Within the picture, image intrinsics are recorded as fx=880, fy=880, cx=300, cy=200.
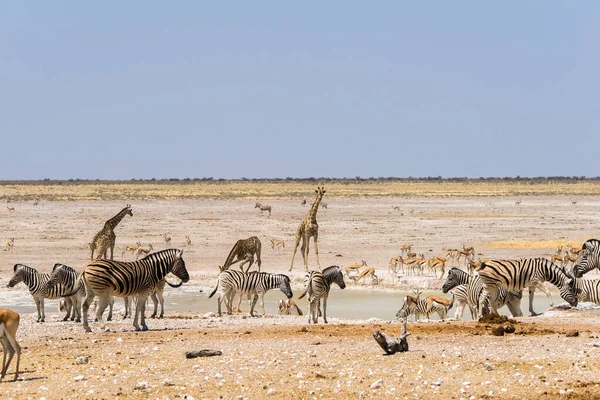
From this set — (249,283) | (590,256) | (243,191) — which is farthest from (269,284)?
(243,191)

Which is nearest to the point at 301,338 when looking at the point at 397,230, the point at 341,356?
the point at 341,356

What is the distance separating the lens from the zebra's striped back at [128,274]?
14.6m

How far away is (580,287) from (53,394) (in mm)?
10908

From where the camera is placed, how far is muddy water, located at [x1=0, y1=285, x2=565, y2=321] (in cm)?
2050

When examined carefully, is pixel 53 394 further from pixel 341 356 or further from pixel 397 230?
pixel 397 230

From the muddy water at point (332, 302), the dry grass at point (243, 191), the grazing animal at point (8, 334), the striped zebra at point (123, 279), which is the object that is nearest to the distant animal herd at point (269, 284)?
the striped zebra at point (123, 279)

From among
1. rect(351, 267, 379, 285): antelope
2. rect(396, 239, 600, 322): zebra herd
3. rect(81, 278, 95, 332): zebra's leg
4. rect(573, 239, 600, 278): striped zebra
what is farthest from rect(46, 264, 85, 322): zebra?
rect(573, 239, 600, 278): striped zebra

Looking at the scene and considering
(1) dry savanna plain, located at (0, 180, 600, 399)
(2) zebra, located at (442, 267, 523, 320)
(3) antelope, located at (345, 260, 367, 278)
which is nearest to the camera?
(1) dry savanna plain, located at (0, 180, 600, 399)

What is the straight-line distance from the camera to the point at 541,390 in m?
9.44

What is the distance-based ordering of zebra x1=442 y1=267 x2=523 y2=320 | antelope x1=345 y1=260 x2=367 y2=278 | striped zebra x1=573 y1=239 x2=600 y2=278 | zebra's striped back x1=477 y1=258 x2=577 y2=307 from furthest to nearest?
antelope x1=345 y1=260 x2=367 y2=278 → striped zebra x1=573 y1=239 x2=600 y2=278 → zebra x1=442 y1=267 x2=523 y2=320 → zebra's striped back x1=477 y1=258 x2=577 y2=307

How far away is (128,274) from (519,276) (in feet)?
23.3

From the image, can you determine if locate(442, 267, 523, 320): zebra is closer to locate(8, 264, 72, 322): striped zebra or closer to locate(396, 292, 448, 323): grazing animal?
locate(396, 292, 448, 323): grazing animal

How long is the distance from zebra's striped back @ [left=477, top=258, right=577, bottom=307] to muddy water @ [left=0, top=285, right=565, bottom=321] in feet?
10.5

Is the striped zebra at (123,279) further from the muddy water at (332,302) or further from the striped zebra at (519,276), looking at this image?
the striped zebra at (519,276)
